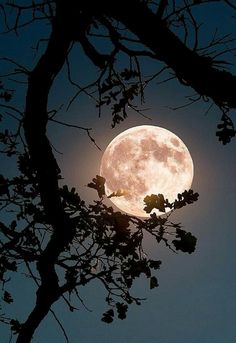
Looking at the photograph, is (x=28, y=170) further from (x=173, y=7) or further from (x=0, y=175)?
(x=173, y=7)

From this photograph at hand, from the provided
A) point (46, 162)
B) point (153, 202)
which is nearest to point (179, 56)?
point (153, 202)

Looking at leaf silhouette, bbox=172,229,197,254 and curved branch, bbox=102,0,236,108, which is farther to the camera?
leaf silhouette, bbox=172,229,197,254

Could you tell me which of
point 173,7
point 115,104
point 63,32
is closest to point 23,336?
point 115,104

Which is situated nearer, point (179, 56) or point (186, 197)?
point (179, 56)

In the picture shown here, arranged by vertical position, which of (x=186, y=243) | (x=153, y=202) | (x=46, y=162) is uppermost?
(x=46, y=162)

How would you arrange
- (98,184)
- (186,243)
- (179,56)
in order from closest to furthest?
(179,56) < (186,243) < (98,184)

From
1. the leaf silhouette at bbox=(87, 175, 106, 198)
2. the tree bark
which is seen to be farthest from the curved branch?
the leaf silhouette at bbox=(87, 175, 106, 198)

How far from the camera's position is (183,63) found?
224cm

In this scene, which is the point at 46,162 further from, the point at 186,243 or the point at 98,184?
the point at 186,243

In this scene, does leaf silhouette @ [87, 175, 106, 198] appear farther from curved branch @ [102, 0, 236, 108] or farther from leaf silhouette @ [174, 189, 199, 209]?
curved branch @ [102, 0, 236, 108]

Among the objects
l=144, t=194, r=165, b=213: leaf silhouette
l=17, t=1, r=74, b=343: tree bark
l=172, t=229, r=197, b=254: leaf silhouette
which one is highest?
l=17, t=1, r=74, b=343: tree bark

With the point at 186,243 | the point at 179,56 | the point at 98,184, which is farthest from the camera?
the point at 98,184

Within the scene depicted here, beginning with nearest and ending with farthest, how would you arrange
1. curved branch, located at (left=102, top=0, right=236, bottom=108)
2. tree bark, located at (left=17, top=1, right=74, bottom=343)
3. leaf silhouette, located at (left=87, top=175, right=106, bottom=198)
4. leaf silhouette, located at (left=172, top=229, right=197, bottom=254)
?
curved branch, located at (left=102, top=0, right=236, bottom=108), tree bark, located at (left=17, top=1, right=74, bottom=343), leaf silhouette, located at (left=172, top=229, right=197, bottom=254), leaf silhouette, located at (left=87, top=175, right=106, bottom=198)

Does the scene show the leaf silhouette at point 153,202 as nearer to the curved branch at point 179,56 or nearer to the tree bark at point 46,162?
the tree bark at point 46,162
